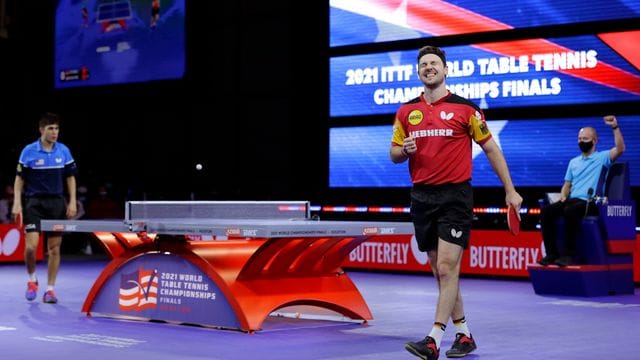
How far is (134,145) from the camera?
82.1ft

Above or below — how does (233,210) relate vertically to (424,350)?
above

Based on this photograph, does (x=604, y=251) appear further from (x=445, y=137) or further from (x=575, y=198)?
(x=445, y=137)

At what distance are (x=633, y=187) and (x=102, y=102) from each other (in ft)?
45.6

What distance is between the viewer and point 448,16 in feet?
55.2

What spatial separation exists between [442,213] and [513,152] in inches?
350

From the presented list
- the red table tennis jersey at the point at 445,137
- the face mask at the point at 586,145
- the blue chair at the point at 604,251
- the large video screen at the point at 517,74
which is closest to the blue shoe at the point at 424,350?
the red table tennis jersey at the point at 445,137

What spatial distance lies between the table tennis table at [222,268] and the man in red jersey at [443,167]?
1.23m

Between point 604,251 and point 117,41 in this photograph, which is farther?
point 117,41

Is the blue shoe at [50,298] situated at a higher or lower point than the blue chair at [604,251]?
lower

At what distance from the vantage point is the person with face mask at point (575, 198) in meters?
13.0

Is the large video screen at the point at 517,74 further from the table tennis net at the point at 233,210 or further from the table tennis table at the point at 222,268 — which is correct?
the table tennis table at the point at 222,268

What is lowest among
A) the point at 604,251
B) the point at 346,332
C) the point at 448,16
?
the point at 346,332

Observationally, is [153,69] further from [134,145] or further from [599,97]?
[599,97]

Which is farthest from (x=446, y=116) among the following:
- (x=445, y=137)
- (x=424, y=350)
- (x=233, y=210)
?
(x=233, y=210)
